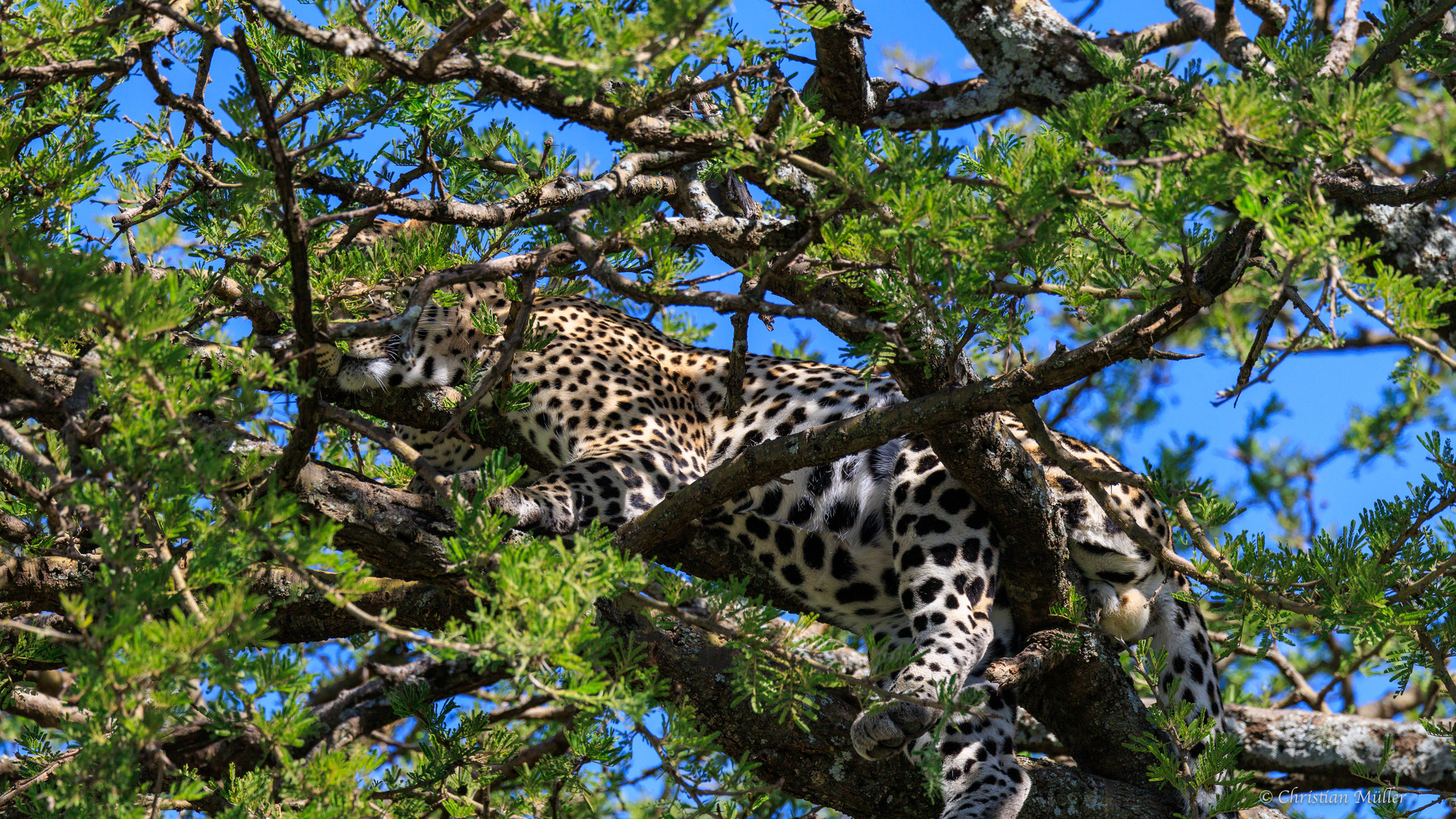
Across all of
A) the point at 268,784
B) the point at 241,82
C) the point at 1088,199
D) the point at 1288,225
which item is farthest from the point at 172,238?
the point at 1288,225

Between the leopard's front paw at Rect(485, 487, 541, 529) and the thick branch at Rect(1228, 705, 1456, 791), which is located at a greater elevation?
the leopard's front paw at Rect(485, 487, 541, 529)

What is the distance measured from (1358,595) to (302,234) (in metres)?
2.40

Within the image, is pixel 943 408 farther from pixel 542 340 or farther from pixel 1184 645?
pixel 1184 645

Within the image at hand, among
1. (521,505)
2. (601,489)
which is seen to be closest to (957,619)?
(601,489)

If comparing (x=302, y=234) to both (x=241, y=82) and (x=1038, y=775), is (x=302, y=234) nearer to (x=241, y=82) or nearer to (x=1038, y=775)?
(x=241, y=82)

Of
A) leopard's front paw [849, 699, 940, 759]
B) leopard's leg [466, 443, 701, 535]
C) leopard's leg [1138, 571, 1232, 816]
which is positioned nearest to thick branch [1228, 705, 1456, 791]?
leopard's leg [1138, 571, 1232, 816]

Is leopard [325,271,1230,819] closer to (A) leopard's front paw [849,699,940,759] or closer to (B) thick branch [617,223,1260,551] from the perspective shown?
(A) leopard's front paw [849,699,940,759]

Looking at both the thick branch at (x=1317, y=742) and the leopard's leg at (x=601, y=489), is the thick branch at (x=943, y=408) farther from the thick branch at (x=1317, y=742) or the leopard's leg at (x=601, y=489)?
the thick branch at (x=1317, y=742)

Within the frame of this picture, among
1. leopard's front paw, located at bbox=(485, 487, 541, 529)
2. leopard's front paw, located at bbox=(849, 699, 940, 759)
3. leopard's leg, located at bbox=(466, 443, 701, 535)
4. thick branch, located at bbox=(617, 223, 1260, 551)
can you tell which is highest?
leopard's leg, located at bbox=(466, 443, 701, 535)

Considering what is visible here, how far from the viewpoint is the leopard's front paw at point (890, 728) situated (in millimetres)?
3457

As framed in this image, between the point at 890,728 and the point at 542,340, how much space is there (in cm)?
146

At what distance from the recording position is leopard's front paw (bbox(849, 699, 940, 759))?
3.46 metres

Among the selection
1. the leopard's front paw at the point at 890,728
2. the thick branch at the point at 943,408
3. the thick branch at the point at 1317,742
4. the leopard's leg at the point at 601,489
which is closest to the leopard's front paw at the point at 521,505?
the leopard's leg at the point at 601,489

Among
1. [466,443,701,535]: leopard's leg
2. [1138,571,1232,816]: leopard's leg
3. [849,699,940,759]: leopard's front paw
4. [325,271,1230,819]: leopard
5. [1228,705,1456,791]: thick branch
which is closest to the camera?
[849,699,940,759]: leopard's front paw
